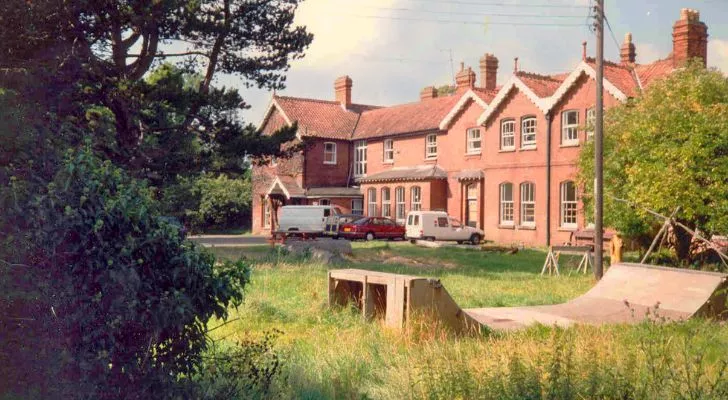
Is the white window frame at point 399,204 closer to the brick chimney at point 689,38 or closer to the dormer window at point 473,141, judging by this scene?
the dormer window at point 473,141

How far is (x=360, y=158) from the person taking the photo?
171 feet

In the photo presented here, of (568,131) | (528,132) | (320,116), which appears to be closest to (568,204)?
(568,131)

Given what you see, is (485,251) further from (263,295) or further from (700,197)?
(263,295)

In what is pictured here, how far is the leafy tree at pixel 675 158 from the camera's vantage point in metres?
20.0

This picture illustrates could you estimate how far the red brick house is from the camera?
116 feet

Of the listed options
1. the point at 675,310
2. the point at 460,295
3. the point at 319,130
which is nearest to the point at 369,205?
the point at 319,130

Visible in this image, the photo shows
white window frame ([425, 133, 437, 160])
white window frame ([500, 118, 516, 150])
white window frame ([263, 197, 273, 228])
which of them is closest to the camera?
white window frame ([500, 118, 516, 150])

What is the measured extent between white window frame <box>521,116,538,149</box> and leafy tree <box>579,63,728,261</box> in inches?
515

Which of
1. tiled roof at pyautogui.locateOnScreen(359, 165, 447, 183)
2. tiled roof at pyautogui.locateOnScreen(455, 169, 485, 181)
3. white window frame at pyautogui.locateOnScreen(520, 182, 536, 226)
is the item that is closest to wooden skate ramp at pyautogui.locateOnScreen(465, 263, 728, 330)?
white window frame at pyautogui.locateOnScreen(520, 182, 536, 226)

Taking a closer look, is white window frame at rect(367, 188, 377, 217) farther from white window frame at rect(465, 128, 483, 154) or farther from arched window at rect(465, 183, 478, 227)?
white window frame at rect(465, 128, 483, 154)

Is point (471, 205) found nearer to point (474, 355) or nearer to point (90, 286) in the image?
point (474, 355)

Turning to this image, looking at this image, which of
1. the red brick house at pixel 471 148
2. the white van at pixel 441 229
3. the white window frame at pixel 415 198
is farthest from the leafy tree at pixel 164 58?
the white window frame at pixel 415 198

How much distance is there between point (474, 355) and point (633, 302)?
5662 mm

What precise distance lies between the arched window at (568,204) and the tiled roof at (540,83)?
4778 millimetres
